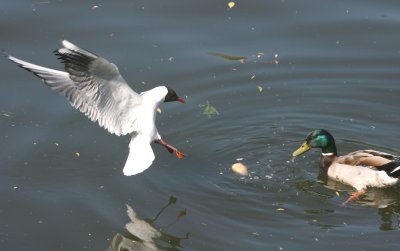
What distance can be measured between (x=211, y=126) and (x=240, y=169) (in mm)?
1077

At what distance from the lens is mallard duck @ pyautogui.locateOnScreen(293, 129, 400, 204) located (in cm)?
931

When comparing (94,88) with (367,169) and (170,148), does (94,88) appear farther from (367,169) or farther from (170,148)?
(367,169)

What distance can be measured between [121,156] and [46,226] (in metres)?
1.54

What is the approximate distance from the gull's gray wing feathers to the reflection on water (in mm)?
1155

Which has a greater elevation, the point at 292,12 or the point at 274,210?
the point at 292,12

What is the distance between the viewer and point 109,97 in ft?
30.3

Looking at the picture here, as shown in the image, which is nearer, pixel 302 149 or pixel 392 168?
pixel 392 168

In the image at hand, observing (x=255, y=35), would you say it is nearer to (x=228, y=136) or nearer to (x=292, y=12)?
(x=292, y=12)

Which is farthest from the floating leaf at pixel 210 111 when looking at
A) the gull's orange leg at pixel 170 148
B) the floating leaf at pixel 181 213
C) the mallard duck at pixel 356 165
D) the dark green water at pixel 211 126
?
the floating leaf at pixel 181 213

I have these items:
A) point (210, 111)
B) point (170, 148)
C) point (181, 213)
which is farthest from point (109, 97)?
point (210, 111)

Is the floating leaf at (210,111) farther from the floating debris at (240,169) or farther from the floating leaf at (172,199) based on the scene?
the floating leaf at (172,199)

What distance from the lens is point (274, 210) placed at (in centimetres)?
888

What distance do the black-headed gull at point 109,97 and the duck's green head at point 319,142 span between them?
144 centimetres

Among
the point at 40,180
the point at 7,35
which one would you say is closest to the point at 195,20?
the point at 7,35
